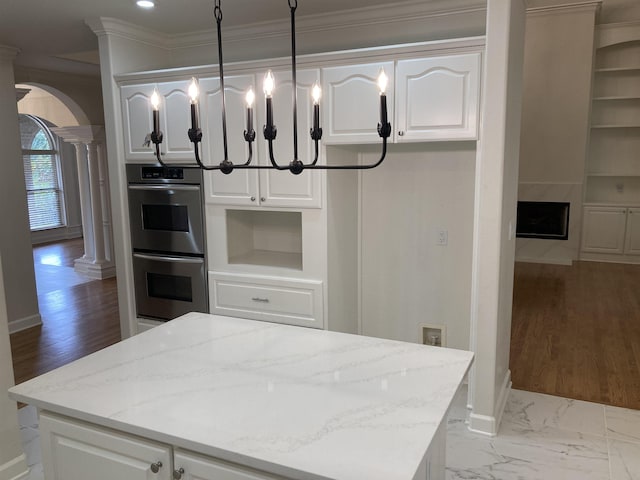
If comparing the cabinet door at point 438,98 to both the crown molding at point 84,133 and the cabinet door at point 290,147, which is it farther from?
the crown molding at point 84,133

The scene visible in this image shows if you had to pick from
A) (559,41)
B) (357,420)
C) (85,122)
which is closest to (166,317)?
(357,420)

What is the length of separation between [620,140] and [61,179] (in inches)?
389

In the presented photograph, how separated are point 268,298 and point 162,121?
145 cm

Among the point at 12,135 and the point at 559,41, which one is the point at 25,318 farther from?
the point at 559,41

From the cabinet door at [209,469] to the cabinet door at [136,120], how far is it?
268 centimetres

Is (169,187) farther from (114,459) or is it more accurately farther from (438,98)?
(114,459)

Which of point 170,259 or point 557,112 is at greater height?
point 557,112

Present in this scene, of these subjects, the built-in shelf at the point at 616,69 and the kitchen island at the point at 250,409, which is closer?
the kitchen island at the point at 250,409

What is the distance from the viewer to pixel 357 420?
139cm

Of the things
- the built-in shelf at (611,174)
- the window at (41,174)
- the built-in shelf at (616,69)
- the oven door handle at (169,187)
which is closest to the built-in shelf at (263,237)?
the oven door handle at (169,187)

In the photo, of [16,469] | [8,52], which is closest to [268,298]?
[16,469]

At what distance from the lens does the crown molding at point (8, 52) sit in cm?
446

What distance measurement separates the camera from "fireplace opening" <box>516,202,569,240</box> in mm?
6871

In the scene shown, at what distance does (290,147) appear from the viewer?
3.25m
